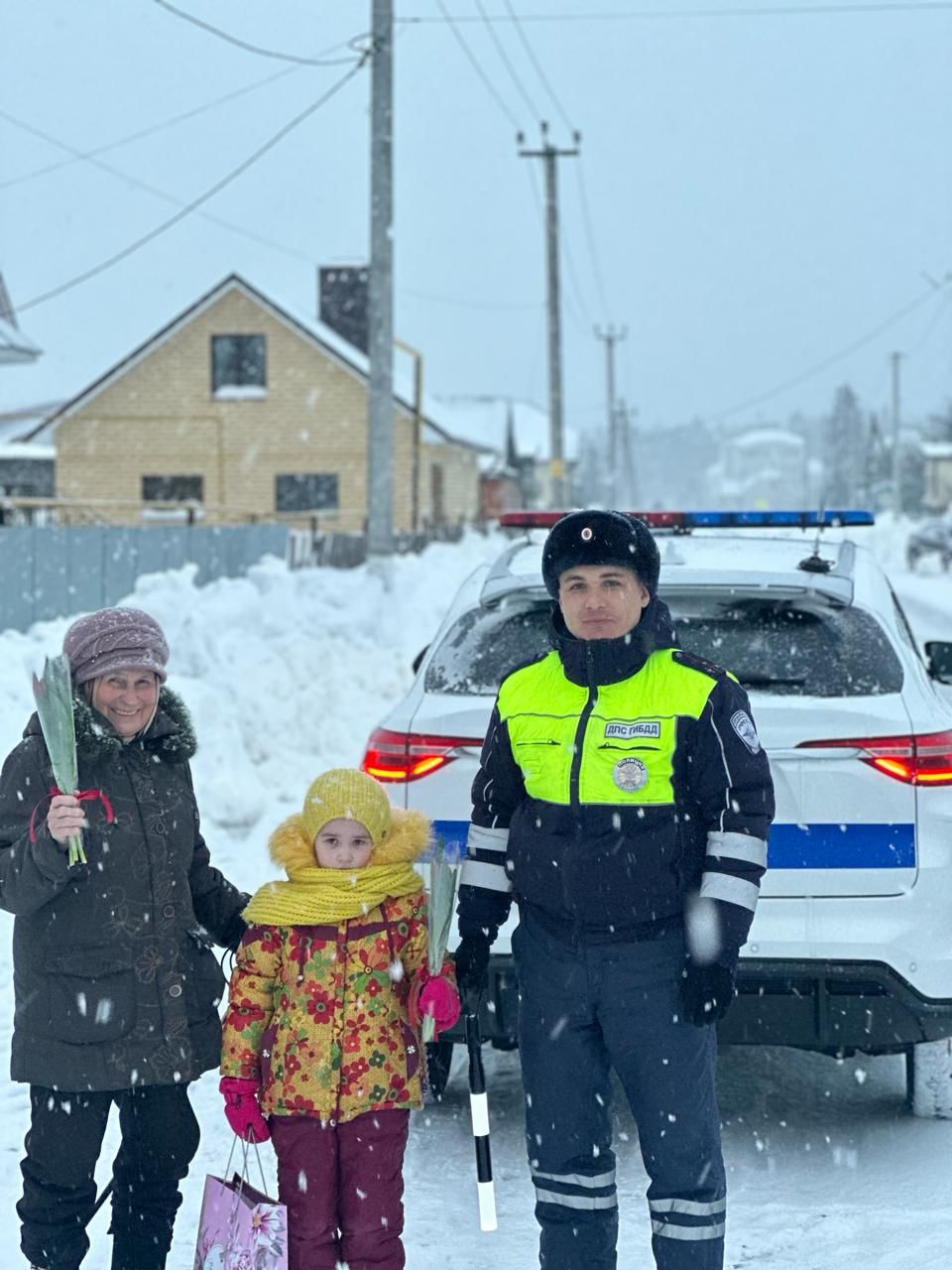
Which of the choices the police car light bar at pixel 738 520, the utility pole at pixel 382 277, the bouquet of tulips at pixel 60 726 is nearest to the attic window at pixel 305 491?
the utility pole at pixel 382 277

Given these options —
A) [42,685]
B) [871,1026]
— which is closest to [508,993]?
[871,1026]

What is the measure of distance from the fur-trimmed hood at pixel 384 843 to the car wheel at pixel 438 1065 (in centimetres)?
108

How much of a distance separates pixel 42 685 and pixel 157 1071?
2.72ft

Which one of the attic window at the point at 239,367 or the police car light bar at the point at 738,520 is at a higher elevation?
the attic window at the point at 239,367

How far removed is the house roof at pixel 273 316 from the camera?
3919 cm

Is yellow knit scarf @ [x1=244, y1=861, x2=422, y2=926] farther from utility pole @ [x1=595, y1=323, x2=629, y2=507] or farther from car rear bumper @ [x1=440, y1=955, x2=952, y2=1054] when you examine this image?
utility pole @ [x1=595, y1=323, x2=629, y2=507]

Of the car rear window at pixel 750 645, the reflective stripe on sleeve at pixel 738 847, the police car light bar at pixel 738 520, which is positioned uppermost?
the police car light bar at pixel 738 520

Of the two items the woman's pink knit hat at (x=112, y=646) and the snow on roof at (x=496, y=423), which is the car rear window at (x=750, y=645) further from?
the snow on roof at (x=496, y=423)

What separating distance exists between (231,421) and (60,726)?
124ft

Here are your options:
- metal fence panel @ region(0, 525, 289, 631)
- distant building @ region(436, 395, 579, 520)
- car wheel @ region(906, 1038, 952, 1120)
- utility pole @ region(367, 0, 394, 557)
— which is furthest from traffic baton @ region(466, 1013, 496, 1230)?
distant building @ region(436, 395, 579, 520)

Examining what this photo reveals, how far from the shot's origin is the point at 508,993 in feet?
14.1

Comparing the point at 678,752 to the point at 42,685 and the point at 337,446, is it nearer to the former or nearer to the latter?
the point at 42,685

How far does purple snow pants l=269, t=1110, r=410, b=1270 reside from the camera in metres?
3.32

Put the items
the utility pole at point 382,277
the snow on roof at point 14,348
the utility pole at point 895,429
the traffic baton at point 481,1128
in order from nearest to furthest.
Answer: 1. the traffic baton at point 481,1128
2. the utility pole at point 382,277
3. the snow on roof at point 14,348
4. the utility pole at point 895,429
